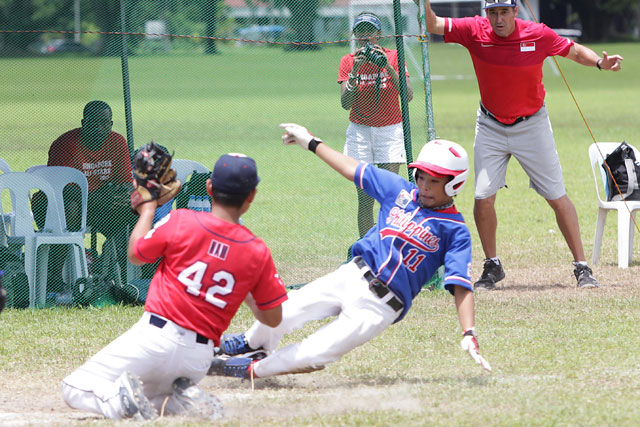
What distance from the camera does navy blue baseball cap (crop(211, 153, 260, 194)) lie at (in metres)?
4.44

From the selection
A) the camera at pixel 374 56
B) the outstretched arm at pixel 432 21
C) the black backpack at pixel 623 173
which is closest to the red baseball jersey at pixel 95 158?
the camera at pixel 374 56

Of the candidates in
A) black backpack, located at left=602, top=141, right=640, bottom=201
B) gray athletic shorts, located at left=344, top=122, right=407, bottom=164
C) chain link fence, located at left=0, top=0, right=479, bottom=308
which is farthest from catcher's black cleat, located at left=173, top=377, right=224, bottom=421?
black backpack, located at left=602, top=141, right=640, bottom=201

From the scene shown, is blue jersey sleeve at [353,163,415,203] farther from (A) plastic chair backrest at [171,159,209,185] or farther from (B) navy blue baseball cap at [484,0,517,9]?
(A) plastic chair backrest at [171,159,209,185]

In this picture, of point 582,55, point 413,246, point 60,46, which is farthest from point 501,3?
point 60,46

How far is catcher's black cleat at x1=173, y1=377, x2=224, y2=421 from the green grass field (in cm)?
11

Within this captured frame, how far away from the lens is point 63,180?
724 centimetres

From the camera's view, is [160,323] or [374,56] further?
[374,56]

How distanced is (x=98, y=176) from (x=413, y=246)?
11.0 ft

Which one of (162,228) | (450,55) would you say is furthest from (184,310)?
(450,55)

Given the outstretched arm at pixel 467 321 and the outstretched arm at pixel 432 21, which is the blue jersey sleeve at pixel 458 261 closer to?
the outstretched arm at pixel 467 321

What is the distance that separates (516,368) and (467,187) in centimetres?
915

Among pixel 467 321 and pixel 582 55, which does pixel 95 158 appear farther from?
pixel 582 55

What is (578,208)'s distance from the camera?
38.4 ft

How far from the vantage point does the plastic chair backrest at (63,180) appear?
282 inches
